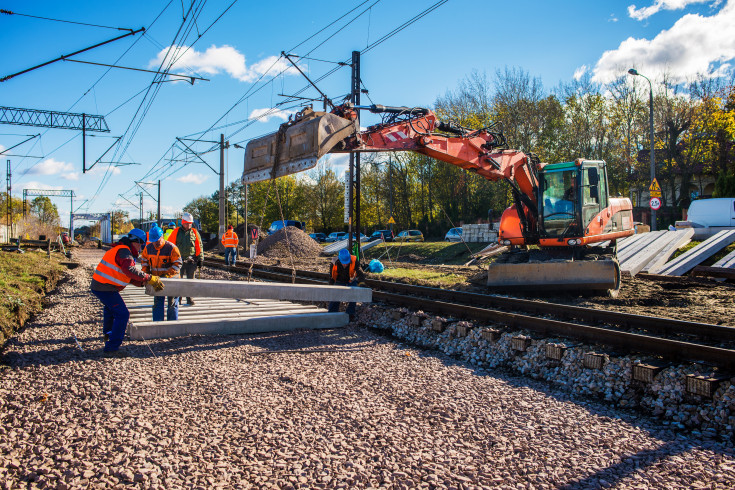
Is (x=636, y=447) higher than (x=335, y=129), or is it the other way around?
(x=335, y=129)

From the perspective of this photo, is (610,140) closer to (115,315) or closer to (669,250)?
(669,250)

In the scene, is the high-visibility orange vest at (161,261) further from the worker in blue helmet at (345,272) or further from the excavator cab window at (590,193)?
the excavator cab window at (590,193)

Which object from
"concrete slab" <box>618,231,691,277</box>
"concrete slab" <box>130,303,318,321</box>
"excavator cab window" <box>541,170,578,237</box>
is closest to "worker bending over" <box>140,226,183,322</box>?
"concrete slab" <box>130,303,318,321</box>

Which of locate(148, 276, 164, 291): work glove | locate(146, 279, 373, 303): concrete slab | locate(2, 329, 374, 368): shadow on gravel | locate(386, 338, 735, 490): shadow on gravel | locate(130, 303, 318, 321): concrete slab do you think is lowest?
locate(386, 338, 735, 490): shadow on gravel

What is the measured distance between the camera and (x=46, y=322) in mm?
8594

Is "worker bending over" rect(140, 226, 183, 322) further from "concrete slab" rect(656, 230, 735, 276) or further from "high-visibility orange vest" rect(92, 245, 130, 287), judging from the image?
"concrete slab" rect(656, 230, 735, 276)

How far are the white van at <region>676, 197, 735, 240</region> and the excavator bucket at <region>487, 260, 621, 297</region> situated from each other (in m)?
12.5

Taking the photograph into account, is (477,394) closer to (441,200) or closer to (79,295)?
(79,295)

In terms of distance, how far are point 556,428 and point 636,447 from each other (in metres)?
0.64

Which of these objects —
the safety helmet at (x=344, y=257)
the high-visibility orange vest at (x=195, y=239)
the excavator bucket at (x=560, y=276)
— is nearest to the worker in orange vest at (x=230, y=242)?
the high-visibility orange vest at (x=195, y=239)

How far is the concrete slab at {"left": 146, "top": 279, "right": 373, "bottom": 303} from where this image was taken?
7.22m

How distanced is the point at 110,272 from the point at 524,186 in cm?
911

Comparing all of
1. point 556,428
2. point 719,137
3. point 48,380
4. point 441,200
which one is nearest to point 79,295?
point 48,380

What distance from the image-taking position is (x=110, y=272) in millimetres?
6488
